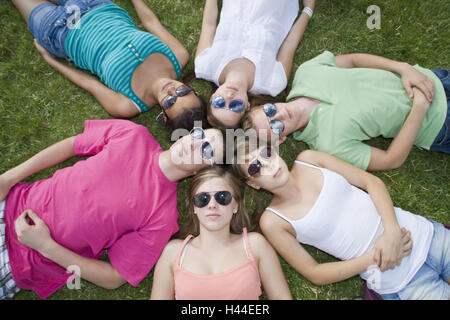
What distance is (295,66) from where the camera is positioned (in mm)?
5121

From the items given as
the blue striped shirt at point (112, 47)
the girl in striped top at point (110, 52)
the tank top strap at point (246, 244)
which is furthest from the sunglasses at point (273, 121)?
the blue striped shirt at point (112, 47)

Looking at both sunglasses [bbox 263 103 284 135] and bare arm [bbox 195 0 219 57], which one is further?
bare arm [bbox 195 0 219 57]

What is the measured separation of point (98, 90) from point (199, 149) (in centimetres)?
184

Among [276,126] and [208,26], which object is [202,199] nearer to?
[276,126]

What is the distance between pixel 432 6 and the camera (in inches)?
200

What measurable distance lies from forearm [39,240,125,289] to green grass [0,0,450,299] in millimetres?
530

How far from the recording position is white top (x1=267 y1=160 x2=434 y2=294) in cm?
380

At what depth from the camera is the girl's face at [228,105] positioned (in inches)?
161

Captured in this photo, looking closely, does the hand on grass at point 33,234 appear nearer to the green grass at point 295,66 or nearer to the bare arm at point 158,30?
the green grass at point 295,66

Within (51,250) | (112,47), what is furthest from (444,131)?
(51,250)

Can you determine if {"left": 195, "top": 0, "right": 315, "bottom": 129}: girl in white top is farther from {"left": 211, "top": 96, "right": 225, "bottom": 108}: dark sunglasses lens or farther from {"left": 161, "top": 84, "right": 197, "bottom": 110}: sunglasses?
{"left": 161, "top": 84, "right": 197, "bottom": 110}: sunglasses

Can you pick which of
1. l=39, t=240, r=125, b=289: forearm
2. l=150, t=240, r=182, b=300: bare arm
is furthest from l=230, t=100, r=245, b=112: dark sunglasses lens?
l=39, t=240, r=125, b=289: forearm

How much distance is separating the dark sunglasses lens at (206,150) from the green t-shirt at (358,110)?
122 cm
